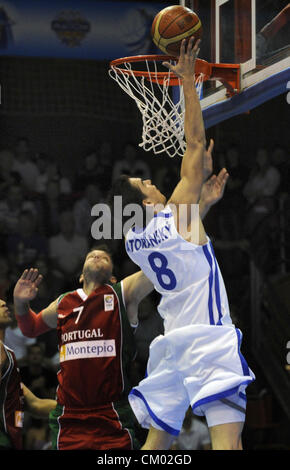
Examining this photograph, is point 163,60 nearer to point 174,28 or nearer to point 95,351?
point 174,28

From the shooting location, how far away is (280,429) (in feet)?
24.1

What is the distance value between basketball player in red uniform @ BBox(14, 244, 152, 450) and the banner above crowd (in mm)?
5032

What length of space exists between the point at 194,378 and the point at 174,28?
2.07 meters

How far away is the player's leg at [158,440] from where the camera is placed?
12.4 feet

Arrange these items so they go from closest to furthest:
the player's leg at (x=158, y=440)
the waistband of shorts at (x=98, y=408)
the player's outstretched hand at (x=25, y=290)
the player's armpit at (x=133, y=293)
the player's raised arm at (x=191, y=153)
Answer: the player's leg at (x=158, y=440) < the player's raised arm at (x=191, y=153) < the waistband of shorts at (x=98, y=408) < the player's armpit at (x=133, y=293) < the player's outstretched hand at (x=25, y=290)

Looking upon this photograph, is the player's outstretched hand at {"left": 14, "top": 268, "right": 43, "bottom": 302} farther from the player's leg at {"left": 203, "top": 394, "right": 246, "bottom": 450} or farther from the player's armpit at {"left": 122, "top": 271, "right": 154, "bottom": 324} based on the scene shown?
the player's leg at {"left": 203, "top": 394, "right": 246, "bottom": 450}

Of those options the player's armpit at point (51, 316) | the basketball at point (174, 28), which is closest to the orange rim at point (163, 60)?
the basketball at point (174, 28)

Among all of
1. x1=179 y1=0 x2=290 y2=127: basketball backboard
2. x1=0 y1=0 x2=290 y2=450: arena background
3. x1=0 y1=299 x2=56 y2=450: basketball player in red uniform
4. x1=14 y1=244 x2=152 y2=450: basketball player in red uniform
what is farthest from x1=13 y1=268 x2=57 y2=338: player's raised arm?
x1=0 y1=0 x2=290 y2=450: arena background

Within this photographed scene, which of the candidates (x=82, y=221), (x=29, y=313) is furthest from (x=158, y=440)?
(x=82, y=221)

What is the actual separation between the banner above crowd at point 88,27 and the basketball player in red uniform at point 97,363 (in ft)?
16.5

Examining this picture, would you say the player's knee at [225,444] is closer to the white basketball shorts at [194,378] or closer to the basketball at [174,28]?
the white basketball shorts at [194,378]

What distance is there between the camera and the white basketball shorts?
11.7 feet
